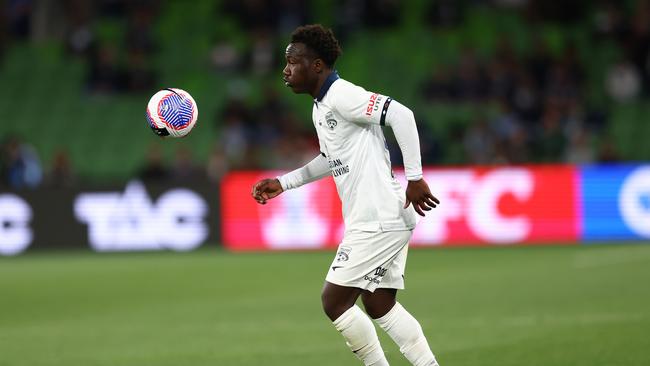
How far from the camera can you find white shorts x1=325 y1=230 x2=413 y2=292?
20.6 ft

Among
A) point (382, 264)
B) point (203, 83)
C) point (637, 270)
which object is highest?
point (203, 83)

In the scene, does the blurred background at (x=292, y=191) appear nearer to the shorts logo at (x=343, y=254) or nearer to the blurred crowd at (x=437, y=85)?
the blurred crowd at (x=437, y=85)

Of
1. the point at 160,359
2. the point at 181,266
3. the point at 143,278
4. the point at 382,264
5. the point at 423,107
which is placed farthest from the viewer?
the point at 423,107

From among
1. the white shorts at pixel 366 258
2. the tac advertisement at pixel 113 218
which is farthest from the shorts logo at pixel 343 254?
the tac advertisement at pixel 113 218

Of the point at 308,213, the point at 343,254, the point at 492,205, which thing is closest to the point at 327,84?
the point at 343,254

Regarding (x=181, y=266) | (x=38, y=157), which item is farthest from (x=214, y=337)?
(x=38, y=157)

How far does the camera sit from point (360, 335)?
6.36 meters

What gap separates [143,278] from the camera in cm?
1545

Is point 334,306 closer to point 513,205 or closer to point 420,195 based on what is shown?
point 420,195

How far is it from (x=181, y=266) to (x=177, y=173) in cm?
408

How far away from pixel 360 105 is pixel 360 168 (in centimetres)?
39

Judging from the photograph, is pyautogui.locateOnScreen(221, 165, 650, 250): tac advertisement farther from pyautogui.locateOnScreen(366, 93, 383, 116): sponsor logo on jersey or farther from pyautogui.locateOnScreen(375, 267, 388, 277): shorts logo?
pyautogui.locateOnScreen(366, 93, 383, 116): sponsor logo on jersey

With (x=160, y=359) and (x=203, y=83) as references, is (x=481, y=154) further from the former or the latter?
(x=160, y=359)

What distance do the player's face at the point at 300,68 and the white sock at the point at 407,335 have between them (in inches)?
53.8
